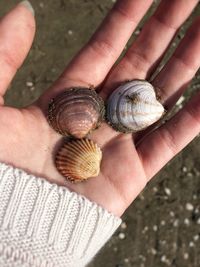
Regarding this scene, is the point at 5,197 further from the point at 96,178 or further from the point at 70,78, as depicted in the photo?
the point at 70,78

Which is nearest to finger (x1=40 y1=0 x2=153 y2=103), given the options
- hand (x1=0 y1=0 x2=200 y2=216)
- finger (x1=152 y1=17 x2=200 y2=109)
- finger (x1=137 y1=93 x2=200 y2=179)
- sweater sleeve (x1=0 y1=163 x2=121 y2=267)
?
hand (x1=0 y1=0 x2=200 y2=216)

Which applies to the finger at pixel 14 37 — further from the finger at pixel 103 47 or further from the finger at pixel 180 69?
the finger at pixel 180 69

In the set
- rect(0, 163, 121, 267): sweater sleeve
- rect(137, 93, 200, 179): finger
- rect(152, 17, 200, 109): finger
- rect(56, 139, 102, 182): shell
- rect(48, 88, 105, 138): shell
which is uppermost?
rect(152, 17, 200, 109): finger

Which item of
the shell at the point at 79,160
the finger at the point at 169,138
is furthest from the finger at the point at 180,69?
the shell at the point at 79,160

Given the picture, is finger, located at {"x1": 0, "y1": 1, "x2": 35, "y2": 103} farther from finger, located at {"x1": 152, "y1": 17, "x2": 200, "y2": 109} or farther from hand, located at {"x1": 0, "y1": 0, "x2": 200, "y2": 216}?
finger, located at {"x1": 152, "y1": 17, "x2": 200, "y2": 109}

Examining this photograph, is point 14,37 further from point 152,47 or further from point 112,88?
point 152,47
